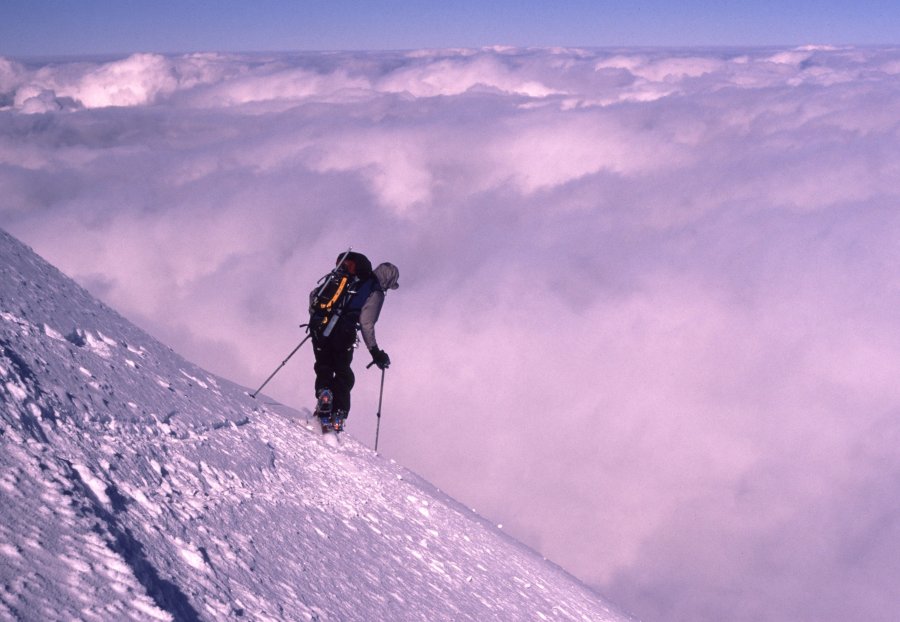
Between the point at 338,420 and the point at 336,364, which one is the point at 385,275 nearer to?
the point at 336,364

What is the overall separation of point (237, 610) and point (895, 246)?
240m

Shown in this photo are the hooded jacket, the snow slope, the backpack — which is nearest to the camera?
the snow slope

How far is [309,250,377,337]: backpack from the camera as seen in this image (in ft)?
22.6

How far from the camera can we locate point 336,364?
7168 mm

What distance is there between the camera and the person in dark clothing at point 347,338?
6.87 m

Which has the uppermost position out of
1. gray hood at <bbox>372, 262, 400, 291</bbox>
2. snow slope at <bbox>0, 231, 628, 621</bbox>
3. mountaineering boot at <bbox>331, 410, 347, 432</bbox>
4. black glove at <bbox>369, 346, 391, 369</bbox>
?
gray hood at <bbox>372, 262, 400, 291</bbox>

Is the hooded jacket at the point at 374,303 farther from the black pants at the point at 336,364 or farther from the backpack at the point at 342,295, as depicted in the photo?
the black pants at the point at 336,364

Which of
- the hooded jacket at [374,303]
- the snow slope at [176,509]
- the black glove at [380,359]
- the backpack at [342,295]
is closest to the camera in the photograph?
the snow slope at [176,509]

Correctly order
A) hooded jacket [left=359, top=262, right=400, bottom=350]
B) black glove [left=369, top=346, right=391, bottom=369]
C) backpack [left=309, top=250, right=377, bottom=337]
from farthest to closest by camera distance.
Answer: black glove [left=369, top=346, right=391, bottom=369], backpack [left=309, top=250, right=377, bottom=337], hooded jacket [left=359, top=262, right=400, bottom=350]

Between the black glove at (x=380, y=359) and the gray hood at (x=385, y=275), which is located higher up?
the gray hood at (x=385, y=275)

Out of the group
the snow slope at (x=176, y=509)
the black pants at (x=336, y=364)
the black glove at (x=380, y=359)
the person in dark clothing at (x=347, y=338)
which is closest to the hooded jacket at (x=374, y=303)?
the person in dark clothing at (x=347, y=338)

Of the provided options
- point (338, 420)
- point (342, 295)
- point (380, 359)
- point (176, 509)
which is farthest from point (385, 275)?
point (176, 509)

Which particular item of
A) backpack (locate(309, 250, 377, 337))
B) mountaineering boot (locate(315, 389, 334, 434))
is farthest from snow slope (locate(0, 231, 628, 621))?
backpack (locate(309, 250, 377, 337))

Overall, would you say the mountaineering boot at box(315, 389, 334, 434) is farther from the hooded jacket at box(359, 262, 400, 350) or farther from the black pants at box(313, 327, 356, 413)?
the hooded jacket at box(359, 262, 400, 350)
